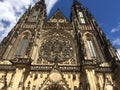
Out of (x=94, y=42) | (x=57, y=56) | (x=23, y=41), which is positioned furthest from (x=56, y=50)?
(x=94, y=42)

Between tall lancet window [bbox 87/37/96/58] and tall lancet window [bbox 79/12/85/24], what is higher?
tall lancet window [bbox 79/12/85/24]

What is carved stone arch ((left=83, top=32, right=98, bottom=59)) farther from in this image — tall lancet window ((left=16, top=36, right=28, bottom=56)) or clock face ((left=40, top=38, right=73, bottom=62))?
tall lancet window ((left=16, top=36, right=28, bottom=56))

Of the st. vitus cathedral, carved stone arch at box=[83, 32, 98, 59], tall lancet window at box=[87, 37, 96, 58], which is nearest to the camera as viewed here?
the st. vitus cathedral

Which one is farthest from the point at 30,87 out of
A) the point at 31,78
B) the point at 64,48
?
the point at 64,48

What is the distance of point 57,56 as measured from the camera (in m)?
17.0

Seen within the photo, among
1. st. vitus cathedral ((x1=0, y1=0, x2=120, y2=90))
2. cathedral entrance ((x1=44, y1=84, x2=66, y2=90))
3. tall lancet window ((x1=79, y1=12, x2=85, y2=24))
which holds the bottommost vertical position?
cathedral entrance ((x1=44, y1=84, x2=66, y2=90))

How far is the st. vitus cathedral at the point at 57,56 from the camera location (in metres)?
14.2

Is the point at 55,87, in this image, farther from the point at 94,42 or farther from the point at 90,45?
the point at 94,42

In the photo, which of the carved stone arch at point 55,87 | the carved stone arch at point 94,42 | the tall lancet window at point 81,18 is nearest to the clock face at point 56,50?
the carved stone arch at point 94,42

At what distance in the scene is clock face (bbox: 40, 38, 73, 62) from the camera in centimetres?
1690

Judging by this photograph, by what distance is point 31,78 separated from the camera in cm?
1459

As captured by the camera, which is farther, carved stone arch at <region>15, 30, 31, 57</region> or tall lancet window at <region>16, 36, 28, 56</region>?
carved stone arch at <region>15, 30, 31, 57</region>

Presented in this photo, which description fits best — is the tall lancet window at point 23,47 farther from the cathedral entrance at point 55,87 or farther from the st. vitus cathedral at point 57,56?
the cathedral entrance at point 55,87

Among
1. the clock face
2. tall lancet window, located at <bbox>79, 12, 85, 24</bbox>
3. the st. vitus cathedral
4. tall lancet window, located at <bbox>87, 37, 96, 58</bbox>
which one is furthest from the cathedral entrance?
tall lancet window, located at <bbox>79, 12, 85, 24</bbox>
